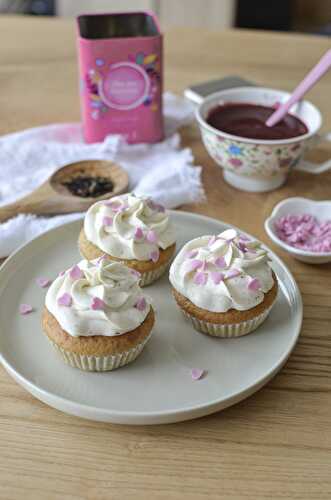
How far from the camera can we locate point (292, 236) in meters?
1.16

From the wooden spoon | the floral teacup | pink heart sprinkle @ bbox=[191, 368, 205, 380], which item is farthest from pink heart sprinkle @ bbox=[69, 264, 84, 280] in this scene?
the floral teacup

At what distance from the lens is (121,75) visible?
4.44 feet

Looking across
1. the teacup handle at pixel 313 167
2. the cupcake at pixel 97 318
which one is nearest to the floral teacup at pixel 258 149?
the teacup handle at pixel 313 167

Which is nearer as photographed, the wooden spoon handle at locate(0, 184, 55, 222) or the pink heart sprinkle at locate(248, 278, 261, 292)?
the pink heart sprinkle at locate(248, 278, 261, 292)

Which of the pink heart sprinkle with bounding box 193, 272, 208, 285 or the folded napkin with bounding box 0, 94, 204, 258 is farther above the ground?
the pink heart sprinkle with bounding box 193, 272, 208, 285

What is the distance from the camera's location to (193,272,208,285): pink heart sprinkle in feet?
3.10

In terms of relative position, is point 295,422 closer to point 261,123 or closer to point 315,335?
point 315,335

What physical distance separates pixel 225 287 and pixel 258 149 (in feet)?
1.35

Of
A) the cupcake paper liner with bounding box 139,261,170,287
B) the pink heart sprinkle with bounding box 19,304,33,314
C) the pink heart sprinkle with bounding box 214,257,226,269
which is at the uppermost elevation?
the pink heart sprinkle with bounding box 214,257,226,269

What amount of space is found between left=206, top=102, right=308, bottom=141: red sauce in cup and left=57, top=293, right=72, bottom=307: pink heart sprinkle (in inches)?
23.0

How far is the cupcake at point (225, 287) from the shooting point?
933 mm

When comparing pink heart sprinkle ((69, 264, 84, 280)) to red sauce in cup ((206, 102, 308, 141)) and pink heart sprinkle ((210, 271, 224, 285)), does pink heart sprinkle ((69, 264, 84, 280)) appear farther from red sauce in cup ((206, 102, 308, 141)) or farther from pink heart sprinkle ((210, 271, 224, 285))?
red sauce in cup ((206, 102, 308, 141))

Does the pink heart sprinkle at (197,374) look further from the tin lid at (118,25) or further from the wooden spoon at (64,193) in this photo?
the tin lid at (118,25)

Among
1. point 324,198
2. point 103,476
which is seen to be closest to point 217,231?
point 324,198
